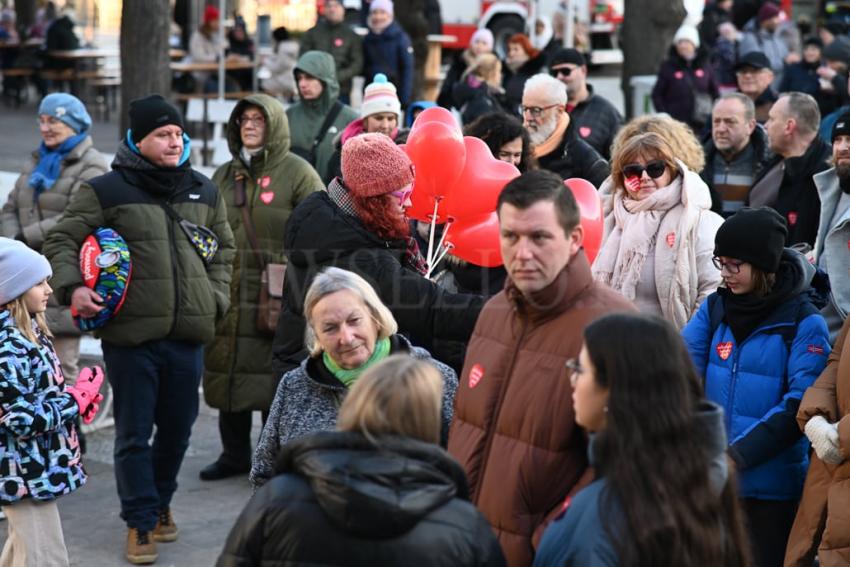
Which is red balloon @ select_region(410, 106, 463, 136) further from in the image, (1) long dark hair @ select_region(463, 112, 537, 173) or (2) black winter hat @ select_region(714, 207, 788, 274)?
(2) black winter hat @ select_region(714, 207, 788, 274)

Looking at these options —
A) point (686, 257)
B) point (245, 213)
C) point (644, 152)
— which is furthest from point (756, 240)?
point (245, 213)

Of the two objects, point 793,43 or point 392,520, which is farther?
point 793,43

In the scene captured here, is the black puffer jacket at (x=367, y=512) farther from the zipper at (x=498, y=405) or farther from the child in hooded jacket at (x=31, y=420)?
the child in hooded jacket at (x=31, y=420)

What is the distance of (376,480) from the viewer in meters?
3.06

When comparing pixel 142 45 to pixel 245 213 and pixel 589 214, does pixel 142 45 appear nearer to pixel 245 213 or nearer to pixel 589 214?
pixel 245 213

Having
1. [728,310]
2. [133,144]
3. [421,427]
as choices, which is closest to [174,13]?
[133,144]

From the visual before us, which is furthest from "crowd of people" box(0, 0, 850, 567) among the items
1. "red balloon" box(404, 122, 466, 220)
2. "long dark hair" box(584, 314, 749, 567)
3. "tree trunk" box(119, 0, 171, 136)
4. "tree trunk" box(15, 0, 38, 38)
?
"tree trunk" box(15, 0, 38, 38)

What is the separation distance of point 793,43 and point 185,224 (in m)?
18.1

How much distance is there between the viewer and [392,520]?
9.99 ft

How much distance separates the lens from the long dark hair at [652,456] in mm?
3033

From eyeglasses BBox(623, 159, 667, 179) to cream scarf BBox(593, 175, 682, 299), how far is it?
0.24ft

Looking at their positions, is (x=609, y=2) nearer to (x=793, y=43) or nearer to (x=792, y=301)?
(x=793, y=43)

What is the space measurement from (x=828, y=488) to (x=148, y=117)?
11.5ft

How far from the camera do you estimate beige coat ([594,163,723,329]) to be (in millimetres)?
5816
